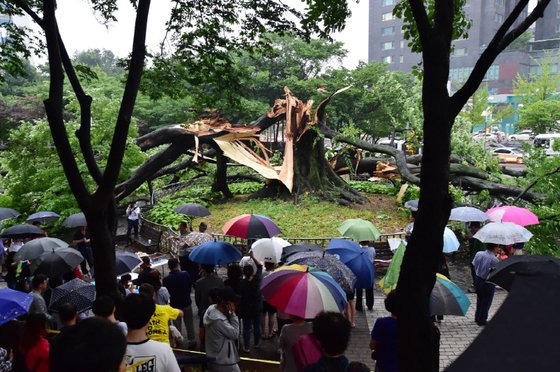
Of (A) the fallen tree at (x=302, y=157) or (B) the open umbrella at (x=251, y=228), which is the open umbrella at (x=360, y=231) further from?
(A) the fallen tree at (x=302, y=157)

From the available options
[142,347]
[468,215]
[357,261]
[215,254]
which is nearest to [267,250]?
[215,254]

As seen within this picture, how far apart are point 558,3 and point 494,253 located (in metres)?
71.2

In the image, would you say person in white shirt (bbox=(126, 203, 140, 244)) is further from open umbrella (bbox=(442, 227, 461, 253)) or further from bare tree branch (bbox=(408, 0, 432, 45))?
bare tree branch (bbox=(408, 0, 432, 45))

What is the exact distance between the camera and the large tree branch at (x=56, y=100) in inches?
212

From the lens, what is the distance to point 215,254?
24.5 feet

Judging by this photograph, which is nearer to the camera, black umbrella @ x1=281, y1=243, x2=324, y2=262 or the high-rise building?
black umbrella @ x1=281, y1=243, x2=324, y2=262

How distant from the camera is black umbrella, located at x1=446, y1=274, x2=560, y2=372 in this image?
7.49 ft

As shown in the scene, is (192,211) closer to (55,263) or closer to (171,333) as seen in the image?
(55,263)

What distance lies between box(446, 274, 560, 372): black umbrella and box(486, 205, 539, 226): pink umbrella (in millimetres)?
7691

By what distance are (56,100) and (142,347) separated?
3371 millimetres

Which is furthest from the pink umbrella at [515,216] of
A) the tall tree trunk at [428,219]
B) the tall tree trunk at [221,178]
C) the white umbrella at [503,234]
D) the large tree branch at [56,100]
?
the tall tree trunk at [221,178]

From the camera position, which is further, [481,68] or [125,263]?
[125,263]

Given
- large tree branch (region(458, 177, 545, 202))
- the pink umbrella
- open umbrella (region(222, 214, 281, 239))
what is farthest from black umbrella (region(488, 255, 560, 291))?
large tree branch (region(458, 177, 545, 202))

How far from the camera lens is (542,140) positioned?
35188 mm
